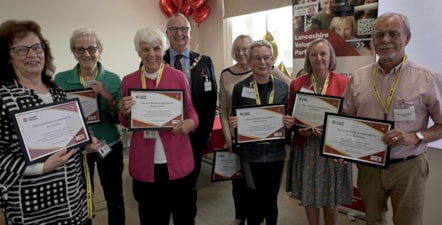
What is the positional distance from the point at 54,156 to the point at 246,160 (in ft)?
4.07

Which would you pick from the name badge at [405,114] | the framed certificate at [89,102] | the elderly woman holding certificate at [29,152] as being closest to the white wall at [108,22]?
the framed certificate at [89,102]

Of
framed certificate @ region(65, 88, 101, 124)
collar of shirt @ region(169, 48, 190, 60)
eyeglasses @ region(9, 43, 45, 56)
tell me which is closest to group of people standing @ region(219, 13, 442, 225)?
collar of shirt @ region(169, 48, 190, 60)

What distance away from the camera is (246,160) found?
7.29 feet

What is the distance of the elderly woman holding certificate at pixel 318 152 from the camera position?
2.16 meters

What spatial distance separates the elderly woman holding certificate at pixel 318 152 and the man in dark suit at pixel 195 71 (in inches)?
26.7

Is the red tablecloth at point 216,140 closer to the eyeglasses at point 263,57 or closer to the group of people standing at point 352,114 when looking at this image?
the group of people standing at point 352,114

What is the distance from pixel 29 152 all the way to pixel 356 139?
5.49 ft

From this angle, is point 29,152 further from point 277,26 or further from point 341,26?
point 277,26

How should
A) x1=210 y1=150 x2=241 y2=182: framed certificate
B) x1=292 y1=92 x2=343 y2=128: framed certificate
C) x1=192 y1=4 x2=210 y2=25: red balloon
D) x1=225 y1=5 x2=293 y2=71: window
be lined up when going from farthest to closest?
x1=192 y1=4 x2=210 y2=25: red balloon < x1=225 y1=5 x2=293 y2=71: window < x1=210 y1=150 x2=241 y2=182: framed certificate < x1=292 y1=92 x2=343 y2=128: framed certificate

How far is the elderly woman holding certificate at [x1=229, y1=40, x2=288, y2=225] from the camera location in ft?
7.09

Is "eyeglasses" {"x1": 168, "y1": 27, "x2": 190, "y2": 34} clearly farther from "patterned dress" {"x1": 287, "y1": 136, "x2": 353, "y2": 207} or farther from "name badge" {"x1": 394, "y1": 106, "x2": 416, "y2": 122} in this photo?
"name badge" {"x1": 394, "y1": 106, "x2": 416, "y2": 122}

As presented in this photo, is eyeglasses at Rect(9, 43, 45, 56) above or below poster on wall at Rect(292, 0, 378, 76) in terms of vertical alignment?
below

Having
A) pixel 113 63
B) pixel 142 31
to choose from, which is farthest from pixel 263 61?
pixel 113 63

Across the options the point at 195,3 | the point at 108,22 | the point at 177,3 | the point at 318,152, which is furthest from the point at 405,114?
the point at 108,22
